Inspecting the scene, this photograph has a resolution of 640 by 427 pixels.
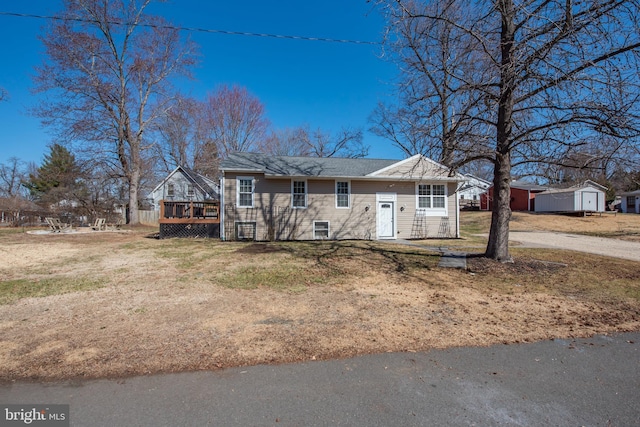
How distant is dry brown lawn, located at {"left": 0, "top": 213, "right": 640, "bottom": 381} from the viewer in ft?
11.4

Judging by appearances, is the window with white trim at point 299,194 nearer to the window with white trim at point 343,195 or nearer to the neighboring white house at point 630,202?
the window with white trim at point 343,195

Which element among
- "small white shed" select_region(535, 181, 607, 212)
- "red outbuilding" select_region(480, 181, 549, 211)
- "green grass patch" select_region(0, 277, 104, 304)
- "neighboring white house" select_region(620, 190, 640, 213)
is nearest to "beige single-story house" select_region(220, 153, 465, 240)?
"green grass patch" select_region(0, 277, 104, 304)

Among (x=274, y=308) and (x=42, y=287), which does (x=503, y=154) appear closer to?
(x=274, y=308)

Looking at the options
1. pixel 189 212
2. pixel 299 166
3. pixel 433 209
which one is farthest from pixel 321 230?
pixel 189 212

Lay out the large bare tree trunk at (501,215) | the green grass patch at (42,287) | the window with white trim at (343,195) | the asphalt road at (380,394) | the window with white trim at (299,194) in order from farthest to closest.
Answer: the window with white trim at (343,195) → the window with white trim at (299,194) → the large bare tree trunk at (501,215) → the green grass patch at (42,287) → the asphalt road at (380,394)

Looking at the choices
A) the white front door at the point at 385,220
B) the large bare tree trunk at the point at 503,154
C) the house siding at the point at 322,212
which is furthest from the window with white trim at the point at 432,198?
the large bare tree trunk at the point at 503,154

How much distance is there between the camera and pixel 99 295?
18.7 feet

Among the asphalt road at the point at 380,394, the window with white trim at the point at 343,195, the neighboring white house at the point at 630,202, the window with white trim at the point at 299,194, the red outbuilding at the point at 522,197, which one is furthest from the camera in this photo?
the neighboring white house at the point at 630,202

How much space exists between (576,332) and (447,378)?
2.37 m

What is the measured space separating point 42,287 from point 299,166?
36.3 feet

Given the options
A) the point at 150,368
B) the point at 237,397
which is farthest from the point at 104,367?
the point at 237,397

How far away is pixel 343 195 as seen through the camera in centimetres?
1529

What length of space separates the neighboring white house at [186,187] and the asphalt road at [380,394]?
3040 centimetres

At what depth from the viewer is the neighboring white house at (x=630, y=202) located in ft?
122
